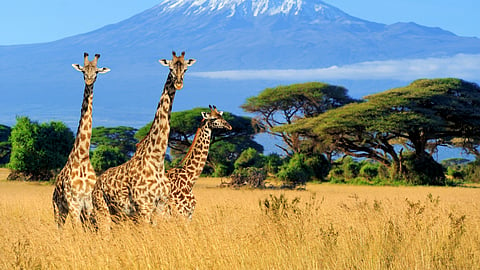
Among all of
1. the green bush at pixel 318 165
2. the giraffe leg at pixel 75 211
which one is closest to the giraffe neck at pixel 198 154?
the giraffe leg at pixel 75 211

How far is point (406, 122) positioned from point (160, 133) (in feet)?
106

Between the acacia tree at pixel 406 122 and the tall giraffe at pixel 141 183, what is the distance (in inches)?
1251

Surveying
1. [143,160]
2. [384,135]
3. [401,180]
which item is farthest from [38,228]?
[384,135]

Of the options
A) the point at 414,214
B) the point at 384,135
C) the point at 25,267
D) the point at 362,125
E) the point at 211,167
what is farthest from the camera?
the point at 211,167

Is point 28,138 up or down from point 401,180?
up

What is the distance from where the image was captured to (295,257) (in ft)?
28.4

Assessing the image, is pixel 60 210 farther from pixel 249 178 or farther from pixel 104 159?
pixel 104 159

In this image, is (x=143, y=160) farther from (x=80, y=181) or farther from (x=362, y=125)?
Answer: (x=362, y=125)

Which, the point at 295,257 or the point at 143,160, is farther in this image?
the point at 143,160

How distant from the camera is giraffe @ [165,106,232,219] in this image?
403 inches

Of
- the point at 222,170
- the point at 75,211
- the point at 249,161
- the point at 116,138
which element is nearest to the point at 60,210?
the point at 75,211

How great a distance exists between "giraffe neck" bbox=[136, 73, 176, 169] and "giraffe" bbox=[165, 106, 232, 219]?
75cm

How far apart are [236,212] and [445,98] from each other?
33.9 meters

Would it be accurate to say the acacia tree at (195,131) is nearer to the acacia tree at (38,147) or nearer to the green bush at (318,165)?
the green bush at (318,165)
